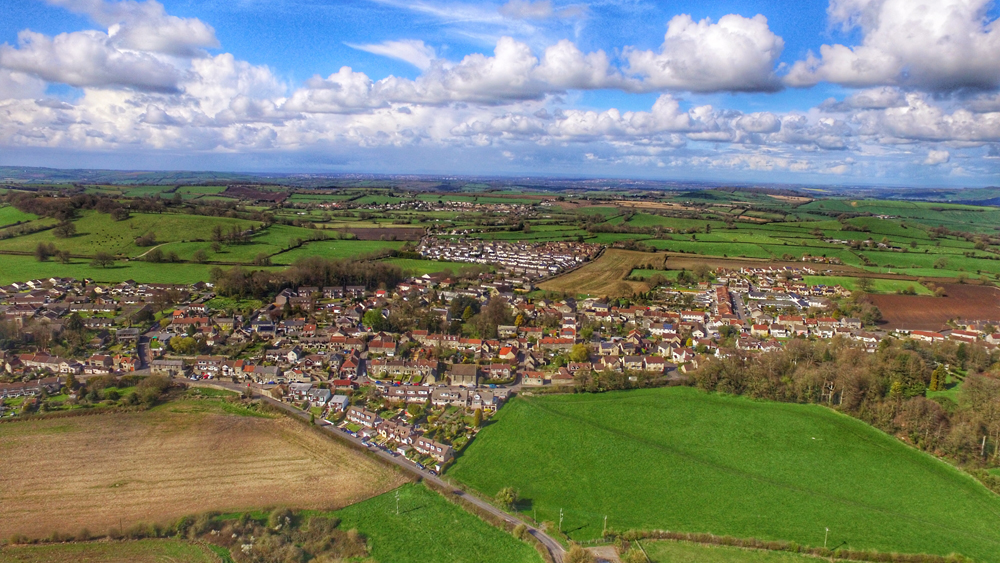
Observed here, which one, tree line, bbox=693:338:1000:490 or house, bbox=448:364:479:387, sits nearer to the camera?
tree line, bbox=693:338:1000:490

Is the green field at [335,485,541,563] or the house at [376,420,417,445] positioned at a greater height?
the house at [376,420,417,445]

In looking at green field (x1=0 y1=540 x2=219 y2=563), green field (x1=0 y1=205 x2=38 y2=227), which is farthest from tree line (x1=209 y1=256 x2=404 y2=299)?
green field (x1=0 y1=205 x2=38 y2=227)

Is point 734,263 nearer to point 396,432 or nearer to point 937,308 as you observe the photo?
point 937,308

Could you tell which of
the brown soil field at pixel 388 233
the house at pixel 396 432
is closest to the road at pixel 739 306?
the house at pixel 396 432

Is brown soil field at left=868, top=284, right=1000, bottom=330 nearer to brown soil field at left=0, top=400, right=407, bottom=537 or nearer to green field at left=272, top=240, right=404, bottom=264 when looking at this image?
brown soil field at left=0, top=400, right=407, bottom=537

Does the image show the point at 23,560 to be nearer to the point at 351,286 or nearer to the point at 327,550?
the point at 327,550

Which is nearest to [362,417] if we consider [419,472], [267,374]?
[419,472]

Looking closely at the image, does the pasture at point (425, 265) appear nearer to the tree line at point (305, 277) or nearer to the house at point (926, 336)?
the tree line at point (305, 277)

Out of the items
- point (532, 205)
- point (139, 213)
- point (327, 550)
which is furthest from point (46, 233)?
point (532, 205)
